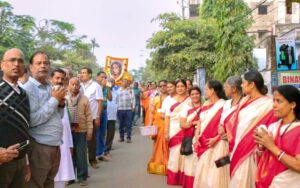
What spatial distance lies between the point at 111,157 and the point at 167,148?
2426 millimetres

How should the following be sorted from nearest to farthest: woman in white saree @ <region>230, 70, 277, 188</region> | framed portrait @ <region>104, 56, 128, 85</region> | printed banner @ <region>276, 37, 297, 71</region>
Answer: woman in white saree @ <region>230, 70, 277, 188</region> < printed banner @ <region>276, 37, 297, 71</region> < framed portrait @ <region>104, 56, 128, 85</region>

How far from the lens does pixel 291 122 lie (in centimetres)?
338

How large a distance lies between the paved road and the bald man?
3.78 meters

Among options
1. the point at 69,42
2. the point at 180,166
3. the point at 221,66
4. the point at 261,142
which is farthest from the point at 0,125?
the point at 69,42

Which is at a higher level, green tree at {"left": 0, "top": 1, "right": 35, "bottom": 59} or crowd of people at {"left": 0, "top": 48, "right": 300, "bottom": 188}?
green tree at {"left": 0, "top": 1, "right": 35, "bottom": 59}

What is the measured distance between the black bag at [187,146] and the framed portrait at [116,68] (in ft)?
27.3

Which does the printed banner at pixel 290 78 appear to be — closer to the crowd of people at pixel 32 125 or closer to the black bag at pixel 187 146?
the black bag at pixel 187 146

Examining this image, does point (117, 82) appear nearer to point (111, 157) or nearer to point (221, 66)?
point (221, 66)

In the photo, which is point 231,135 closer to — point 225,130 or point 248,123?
point 248,123

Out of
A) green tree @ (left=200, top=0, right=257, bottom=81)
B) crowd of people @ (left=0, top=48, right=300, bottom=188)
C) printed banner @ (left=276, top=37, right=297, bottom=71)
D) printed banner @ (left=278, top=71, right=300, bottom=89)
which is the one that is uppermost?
green tree @ (left=200, top=0, right=257, bottom=81)

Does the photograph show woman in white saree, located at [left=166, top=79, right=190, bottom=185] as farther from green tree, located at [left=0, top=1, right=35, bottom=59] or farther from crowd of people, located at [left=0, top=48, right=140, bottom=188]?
green tree, located at [left=0, top=1, right=35, bottom=59]

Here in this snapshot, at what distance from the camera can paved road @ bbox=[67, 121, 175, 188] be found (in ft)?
23.9

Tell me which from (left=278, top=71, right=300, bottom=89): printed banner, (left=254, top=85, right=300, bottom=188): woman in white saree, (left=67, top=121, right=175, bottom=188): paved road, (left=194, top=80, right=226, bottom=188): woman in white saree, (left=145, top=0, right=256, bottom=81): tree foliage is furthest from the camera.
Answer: (left=145, top=0, right=256, bottom=81): tree foliage

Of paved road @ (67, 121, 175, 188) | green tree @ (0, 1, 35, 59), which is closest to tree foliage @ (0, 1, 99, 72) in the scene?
green tree @ (0, 1, 35, 59)
